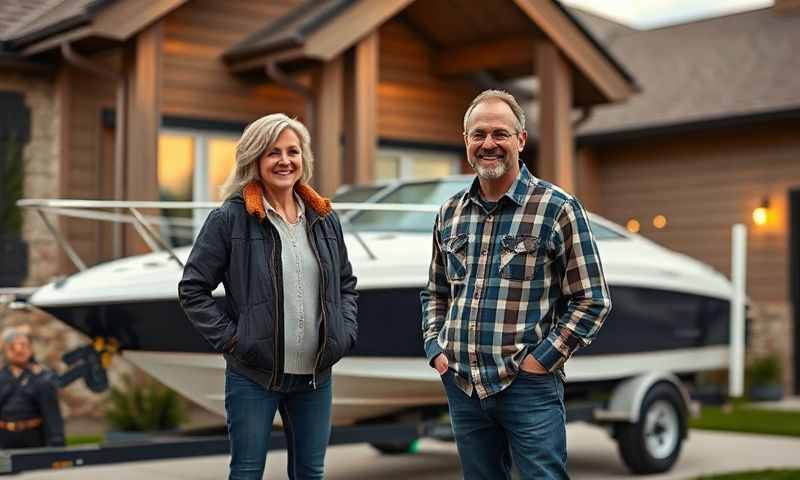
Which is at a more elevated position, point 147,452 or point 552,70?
point 552,70

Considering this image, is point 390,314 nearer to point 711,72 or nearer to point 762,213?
point 762,213

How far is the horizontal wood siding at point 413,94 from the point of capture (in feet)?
48.4

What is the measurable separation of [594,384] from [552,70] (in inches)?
221

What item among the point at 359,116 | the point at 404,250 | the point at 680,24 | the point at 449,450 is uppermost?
the point at 680,24

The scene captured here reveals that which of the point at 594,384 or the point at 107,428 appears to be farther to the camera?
the point at 107,428

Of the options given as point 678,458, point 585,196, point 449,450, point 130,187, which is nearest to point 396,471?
point 449,450

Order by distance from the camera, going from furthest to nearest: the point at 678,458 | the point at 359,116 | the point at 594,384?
the point at 359,116 < the point at 678,458 < the point at 594,384

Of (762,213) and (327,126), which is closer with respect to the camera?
(327,126)

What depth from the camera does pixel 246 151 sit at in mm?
4539

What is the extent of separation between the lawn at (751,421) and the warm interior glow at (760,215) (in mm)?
2603

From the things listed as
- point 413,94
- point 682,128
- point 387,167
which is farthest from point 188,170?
point 682,128

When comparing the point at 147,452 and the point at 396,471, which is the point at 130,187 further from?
the point at 147,452

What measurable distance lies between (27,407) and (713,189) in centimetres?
1111

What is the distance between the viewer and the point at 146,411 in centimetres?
1012
